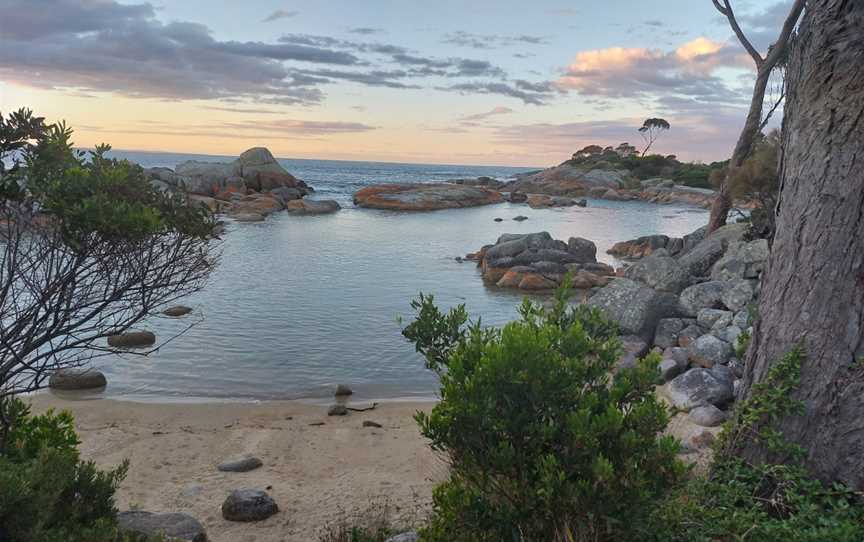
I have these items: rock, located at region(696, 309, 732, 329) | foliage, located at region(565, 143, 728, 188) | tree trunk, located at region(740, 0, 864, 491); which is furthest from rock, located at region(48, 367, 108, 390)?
foliage, located at region(565, 143, 728, 188)

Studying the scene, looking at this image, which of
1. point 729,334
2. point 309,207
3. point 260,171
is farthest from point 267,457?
point 260,171

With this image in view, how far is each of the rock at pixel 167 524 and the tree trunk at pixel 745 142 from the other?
20.3m

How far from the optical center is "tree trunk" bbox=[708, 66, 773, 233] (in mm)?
21547

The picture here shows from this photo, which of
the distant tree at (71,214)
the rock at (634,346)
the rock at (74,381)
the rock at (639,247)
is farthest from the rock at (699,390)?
the rock at (639,247)

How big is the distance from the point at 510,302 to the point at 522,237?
23.5ft

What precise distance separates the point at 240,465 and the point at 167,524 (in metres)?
2.84

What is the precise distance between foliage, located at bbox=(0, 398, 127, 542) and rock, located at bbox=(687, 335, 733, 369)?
10257 millimetres

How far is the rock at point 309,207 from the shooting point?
168ft

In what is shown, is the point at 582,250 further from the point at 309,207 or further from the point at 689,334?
the point at 309,207

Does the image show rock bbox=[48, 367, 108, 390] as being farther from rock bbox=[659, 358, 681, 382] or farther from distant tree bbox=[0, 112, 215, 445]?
rock bbox=[659, 358, 681, 382]

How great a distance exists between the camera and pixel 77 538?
4.75m

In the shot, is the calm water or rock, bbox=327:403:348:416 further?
the calm water

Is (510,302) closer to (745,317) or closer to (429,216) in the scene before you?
(745,317)

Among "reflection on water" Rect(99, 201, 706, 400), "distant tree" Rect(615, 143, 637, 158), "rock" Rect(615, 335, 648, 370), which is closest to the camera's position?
"reflection on water" Rect(99, 201, 706, 400)
